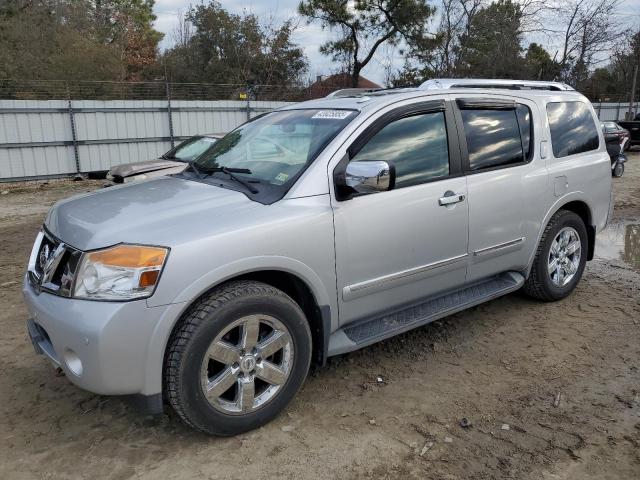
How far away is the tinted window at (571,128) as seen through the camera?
454 centimetres

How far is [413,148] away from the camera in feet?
11.8

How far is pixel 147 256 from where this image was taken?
2531 millimetres

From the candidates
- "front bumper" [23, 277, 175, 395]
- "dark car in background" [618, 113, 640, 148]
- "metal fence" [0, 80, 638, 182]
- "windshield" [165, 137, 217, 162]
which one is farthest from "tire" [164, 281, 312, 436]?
"dark car in background" [618, 113, 640, 148]

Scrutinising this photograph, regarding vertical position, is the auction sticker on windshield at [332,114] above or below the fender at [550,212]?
above

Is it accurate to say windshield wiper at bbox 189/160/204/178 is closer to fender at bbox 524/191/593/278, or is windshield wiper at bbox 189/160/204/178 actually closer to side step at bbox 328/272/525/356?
side step at bbox 328/272/525/356

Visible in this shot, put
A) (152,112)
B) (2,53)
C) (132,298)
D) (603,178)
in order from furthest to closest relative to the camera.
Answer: (2,53) < (152,112) < (603,178) < (132,298)

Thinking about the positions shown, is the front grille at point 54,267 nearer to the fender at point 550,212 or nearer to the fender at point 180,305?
the fender at point 180,305

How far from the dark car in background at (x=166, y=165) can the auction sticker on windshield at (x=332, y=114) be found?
5459mm

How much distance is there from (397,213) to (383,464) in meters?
1.45

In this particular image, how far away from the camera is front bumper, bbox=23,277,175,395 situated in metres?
2.46

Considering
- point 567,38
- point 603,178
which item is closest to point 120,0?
point 567,38

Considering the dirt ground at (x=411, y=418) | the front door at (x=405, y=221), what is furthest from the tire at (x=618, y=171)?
the front door at (x=405, y=221)

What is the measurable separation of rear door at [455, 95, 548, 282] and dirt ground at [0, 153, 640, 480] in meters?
0.68

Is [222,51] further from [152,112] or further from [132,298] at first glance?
[132,298]
